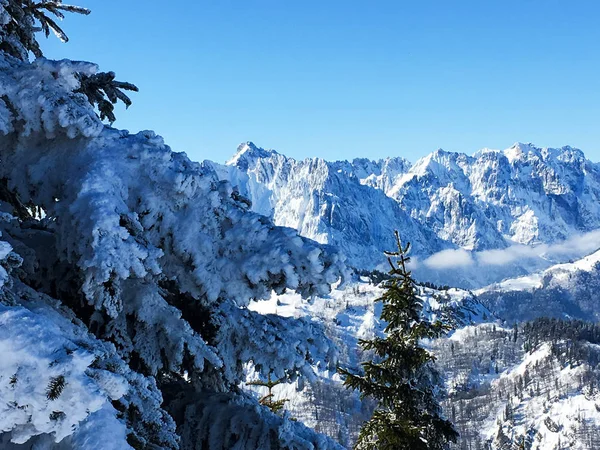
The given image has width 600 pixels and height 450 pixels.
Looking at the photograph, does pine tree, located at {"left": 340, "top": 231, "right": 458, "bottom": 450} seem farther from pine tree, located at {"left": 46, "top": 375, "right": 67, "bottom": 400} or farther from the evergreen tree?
pine tree, located at {"left": 46, "top": 375, "right": 67, "bottom": 400}

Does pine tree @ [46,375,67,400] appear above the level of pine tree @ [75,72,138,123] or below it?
below

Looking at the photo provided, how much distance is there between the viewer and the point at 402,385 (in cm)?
1097

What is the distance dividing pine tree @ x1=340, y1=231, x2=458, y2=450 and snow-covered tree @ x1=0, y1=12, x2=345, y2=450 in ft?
16.7

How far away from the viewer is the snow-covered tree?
13.0ft

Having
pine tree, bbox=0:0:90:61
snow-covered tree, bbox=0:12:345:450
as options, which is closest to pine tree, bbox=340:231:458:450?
snow-covered tree, bbox=0:12:345:450

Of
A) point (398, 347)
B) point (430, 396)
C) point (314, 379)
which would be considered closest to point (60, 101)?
point (314, 379)

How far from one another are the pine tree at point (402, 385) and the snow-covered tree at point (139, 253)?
511cm

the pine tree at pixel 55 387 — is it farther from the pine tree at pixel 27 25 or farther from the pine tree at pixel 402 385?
the pine tree at pixel 402 385

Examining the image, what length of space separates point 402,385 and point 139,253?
328 inches

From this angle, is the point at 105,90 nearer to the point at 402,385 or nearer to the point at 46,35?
the point at 46,35

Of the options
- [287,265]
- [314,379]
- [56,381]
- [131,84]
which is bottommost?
[56,381]

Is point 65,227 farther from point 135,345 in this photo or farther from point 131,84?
point 131,84

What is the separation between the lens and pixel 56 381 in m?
2.49

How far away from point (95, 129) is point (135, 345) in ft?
6.96
